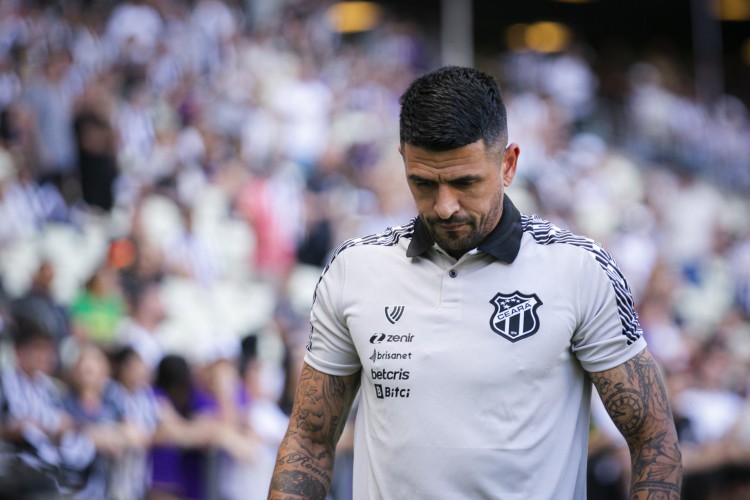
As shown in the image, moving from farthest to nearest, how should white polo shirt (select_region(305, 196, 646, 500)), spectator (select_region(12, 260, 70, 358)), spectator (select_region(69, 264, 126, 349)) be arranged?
spectator (select_region(69, 264, 126, 349)) → spectator (select_region(12, 260, 70, 358)) → white polo shirt (select_region(305, 196, 646, 500))

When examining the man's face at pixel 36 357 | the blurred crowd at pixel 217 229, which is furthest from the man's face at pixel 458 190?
the man's face at pixel 36 357

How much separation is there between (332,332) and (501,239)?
22.4 inches

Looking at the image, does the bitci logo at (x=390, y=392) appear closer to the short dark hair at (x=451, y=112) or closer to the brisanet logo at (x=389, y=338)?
the brisanet logo at (x=389, y=338)

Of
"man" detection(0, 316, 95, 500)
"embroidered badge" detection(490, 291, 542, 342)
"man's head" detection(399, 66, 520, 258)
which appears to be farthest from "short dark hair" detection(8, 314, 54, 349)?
"embroidered badge" detection(490, 291, 542, 342)

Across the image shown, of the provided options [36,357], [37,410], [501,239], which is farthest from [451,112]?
[36,357]

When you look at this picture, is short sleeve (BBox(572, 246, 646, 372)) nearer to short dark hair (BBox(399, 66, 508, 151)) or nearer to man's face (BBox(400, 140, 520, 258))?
man's face (BBox(400, 140, 520, 258))

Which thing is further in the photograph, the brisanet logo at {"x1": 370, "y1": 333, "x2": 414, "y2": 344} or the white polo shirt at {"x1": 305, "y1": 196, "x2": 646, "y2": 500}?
the brisanet logo at {"x1": 370, "y1": 333, "x2": 414, "y2": 344}

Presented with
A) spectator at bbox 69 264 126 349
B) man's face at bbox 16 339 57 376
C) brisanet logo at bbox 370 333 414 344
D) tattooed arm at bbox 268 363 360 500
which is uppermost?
brisanet logo at bbox 370 333 414 344

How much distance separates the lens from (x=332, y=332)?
11.2 ft

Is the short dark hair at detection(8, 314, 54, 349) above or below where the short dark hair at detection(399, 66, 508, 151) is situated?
below

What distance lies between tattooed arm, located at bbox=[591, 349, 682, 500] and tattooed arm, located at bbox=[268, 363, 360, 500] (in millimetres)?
767

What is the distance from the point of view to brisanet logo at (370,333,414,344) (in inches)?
127

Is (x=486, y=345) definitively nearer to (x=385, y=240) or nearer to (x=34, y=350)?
(x=385, y=240)

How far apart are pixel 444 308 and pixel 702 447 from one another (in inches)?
296
